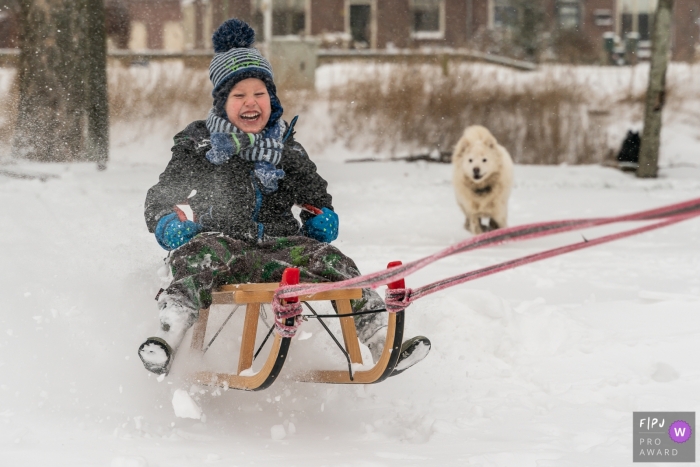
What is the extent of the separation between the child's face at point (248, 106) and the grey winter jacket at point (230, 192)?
0.43 feet

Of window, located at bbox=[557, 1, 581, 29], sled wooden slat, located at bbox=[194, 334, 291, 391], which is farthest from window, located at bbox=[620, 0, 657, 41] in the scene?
sled wooden slat, located at bbox=[194, 334, 291, 391]

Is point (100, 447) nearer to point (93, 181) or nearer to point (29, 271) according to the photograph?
point (29, 271)

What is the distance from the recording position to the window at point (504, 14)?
24.4 m

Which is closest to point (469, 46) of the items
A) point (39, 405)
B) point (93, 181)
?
point (93, 181)

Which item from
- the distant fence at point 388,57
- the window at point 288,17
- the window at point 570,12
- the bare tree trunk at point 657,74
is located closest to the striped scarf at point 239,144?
the bare tree trunk at point 657,74

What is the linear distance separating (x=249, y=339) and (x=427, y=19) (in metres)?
24.1

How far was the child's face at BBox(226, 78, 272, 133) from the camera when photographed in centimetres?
369

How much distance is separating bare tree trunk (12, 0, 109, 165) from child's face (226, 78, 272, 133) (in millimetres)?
8180

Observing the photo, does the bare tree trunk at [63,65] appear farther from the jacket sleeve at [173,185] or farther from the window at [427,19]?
the window at [427,19]

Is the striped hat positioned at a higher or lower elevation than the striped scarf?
higher

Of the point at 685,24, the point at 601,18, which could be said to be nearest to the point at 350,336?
Answer: the point at 685,24

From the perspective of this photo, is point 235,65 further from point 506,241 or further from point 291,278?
point 506,241

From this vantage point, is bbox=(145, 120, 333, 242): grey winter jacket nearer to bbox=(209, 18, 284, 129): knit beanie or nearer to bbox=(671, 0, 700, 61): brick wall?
bbox=(209, 18, 284, 129): knit beanie

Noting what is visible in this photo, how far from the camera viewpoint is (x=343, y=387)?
11.8ft
